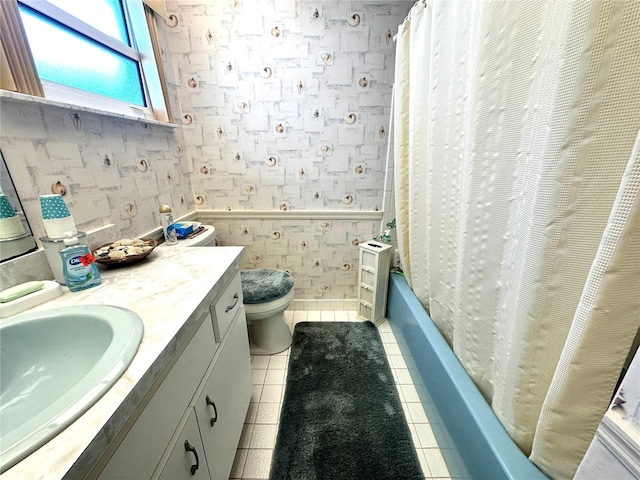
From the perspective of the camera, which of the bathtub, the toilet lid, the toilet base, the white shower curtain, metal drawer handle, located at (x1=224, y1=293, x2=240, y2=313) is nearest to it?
the white shower curtain

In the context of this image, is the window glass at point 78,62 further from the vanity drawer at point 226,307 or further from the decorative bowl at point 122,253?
the vanity drawer at point 226,307

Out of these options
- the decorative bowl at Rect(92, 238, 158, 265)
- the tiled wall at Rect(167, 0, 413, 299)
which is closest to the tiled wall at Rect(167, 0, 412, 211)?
the tiled wall at Rect(167, 0, 413, 299)

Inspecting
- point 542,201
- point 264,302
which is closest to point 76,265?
point 264,302

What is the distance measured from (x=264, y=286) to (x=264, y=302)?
9cm

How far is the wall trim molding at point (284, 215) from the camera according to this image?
6.08ft

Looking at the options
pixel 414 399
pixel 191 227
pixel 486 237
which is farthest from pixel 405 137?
pixel 414 399

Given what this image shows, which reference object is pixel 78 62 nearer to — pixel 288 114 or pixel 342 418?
pixel 288 114

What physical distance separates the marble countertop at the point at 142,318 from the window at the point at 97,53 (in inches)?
27.6

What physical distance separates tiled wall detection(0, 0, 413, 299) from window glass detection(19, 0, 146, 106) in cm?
20

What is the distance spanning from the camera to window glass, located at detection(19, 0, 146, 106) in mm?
912

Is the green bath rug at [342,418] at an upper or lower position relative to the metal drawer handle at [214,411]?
lower

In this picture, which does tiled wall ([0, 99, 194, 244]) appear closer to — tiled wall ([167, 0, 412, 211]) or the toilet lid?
tiled wall ([167, 0, 412, 211])

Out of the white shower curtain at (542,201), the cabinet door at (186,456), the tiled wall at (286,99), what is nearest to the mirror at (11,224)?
the cabinet door at (186,456)

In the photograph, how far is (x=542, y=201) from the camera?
1.79 feet
